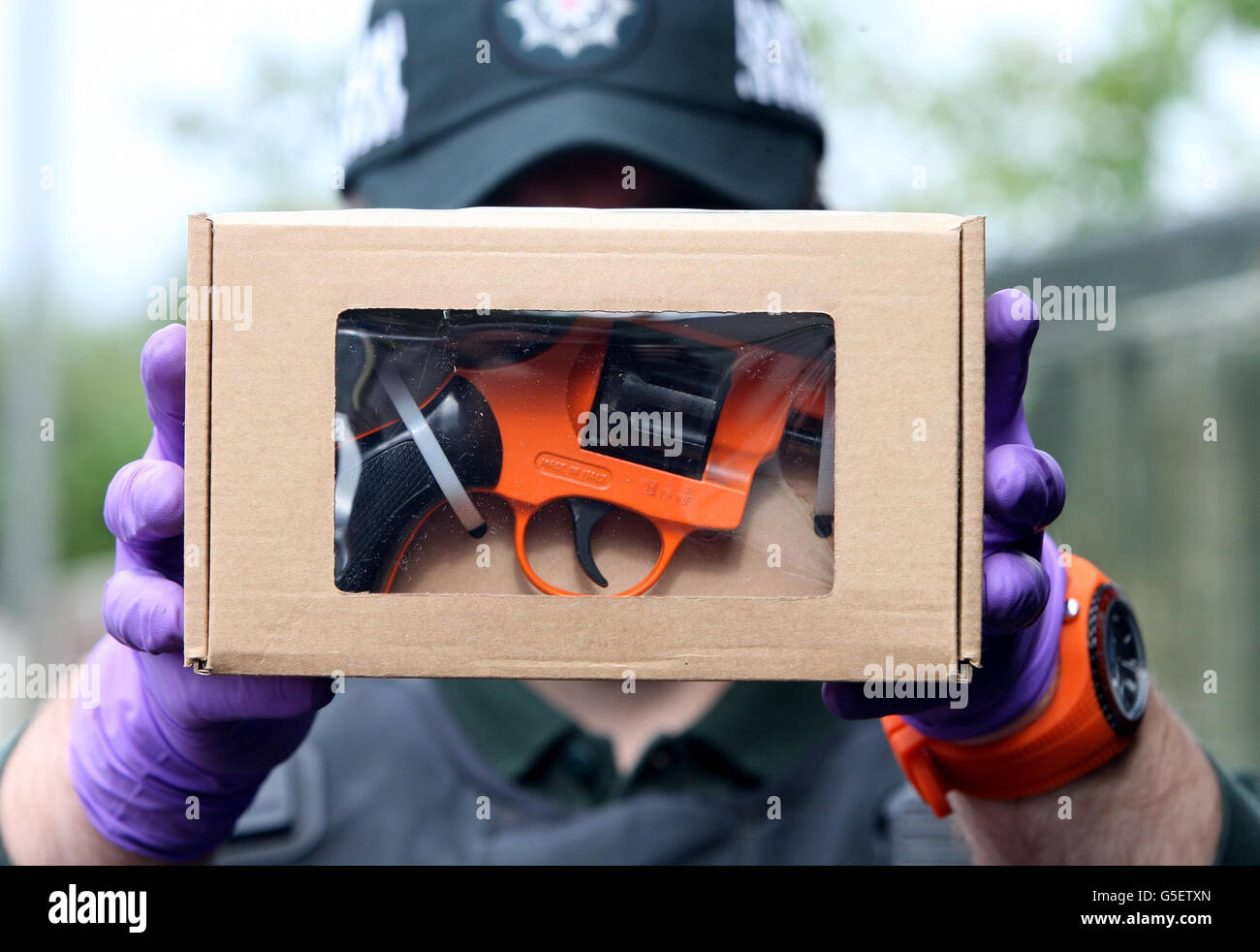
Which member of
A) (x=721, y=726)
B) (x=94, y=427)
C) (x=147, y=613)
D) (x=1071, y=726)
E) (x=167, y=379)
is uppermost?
(x=94, y=427)

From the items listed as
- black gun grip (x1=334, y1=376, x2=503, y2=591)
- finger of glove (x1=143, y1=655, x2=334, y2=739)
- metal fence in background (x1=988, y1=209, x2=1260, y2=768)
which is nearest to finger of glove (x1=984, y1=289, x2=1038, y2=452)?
black gun grip (x1=334, y1=376, x2=503, y2=591)

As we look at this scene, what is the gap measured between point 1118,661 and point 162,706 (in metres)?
1.16

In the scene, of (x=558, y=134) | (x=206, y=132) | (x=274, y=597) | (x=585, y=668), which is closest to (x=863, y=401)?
(x=585, y=668)

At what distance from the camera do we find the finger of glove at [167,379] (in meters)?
1.10

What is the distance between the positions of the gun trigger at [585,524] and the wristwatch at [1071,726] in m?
0.55

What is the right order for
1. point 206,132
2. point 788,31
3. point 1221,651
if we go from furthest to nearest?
point 206,132
point 1221,651
point 788,31

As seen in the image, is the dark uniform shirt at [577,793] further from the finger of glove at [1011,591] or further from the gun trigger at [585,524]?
the gun trigger at [585,524]

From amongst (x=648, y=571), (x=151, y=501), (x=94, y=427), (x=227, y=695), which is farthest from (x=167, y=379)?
(x=94, y=427)

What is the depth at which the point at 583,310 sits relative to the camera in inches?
40.1

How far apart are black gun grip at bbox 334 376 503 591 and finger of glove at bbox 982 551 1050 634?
50 centimetres

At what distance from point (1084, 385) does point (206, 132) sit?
10132 millimetres

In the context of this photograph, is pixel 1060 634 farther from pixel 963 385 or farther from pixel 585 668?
pixel 585 668

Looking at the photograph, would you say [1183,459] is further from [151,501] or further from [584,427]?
[151,501]

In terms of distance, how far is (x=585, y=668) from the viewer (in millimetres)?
1023
